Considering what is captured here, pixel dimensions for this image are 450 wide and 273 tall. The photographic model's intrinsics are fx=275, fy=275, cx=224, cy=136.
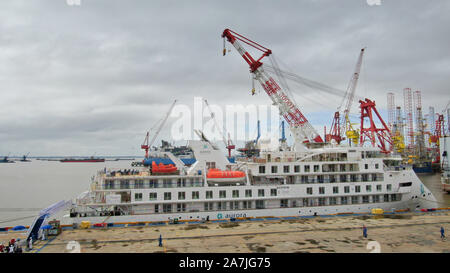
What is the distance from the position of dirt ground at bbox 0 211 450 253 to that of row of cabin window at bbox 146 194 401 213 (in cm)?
A: 218

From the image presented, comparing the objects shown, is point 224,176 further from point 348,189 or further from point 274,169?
point 348,189

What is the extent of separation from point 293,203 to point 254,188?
4.57 meters

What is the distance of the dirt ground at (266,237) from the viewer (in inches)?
754

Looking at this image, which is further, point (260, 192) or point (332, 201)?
point (332, 201)

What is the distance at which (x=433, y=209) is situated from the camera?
96.1 ft

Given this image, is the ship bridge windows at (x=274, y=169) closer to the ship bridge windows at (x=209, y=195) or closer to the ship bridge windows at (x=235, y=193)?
the ship bridge windows at (x=235, y=193)

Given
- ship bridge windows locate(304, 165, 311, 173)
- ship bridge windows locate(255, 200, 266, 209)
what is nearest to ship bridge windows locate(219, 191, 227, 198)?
ship bridge windows locate(255, 200, 266, 209)

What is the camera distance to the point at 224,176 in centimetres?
2722

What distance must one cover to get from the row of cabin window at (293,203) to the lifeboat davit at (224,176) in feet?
7.31

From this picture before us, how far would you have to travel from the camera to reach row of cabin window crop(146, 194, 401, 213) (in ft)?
86.0

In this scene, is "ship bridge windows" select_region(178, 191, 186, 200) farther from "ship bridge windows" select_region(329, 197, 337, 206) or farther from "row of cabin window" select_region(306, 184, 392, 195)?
"ship bridge windows" select_region(329, 197, 337, 206)

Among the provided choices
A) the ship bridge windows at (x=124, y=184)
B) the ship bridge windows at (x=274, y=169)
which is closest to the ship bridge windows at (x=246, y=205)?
the ship bridge windows at (x=274, y=169)

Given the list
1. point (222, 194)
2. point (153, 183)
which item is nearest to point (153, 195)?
point (153, 183)
